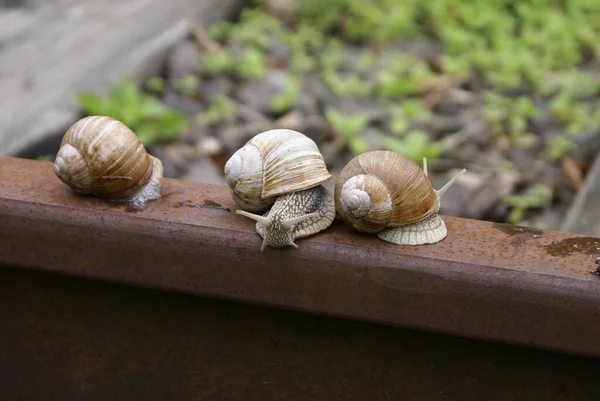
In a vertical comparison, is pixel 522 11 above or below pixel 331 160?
above

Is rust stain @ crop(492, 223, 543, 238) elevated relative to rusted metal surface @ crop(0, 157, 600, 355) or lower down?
elevated

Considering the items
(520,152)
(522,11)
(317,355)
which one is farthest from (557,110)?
(317,355)

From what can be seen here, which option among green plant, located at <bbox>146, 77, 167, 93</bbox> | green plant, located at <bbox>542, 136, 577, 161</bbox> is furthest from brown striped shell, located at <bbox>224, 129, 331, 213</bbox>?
green plant, located at <bbox>146, 77, 167, 93</bbox>

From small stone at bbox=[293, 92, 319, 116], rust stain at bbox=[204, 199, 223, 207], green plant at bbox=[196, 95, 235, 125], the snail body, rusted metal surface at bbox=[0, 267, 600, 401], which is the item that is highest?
the snail body

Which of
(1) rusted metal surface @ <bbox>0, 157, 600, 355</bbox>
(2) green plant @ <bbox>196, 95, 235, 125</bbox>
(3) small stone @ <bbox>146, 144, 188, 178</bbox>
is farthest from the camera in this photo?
(2) green plant @ <bbox>196, 95, 235, 125</bbox>

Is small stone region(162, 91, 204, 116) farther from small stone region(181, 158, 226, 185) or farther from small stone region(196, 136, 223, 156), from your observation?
small stone region(181, 158, 226, 185)

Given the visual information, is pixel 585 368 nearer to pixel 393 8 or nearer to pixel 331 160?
pixel 331 160
